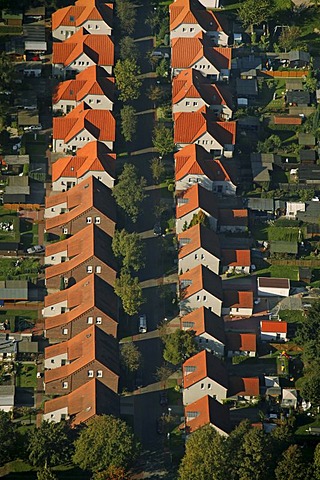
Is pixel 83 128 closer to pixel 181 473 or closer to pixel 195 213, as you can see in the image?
pixel 195 213

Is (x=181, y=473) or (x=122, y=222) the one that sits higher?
(x=122, y=222)

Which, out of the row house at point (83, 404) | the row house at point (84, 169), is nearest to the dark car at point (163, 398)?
the row house at point (83, 404)

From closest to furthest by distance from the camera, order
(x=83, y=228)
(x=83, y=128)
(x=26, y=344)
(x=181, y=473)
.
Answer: (x=181, y=473)
(x=26, y=344)
(x=83, y=228)
(x=83, y=128)

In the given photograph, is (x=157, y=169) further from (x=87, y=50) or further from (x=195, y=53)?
(x=87, y=50)

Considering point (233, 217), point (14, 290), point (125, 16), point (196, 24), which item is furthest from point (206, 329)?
point (125, 16)

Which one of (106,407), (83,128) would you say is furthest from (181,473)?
(83,128)

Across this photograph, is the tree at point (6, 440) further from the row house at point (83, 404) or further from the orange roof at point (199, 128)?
the orange roof at point (199, 128)

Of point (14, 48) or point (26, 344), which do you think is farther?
point (14, 48)

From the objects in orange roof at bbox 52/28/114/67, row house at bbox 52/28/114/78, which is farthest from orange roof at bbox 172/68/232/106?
orange roof at bbox 52/28/114/67
